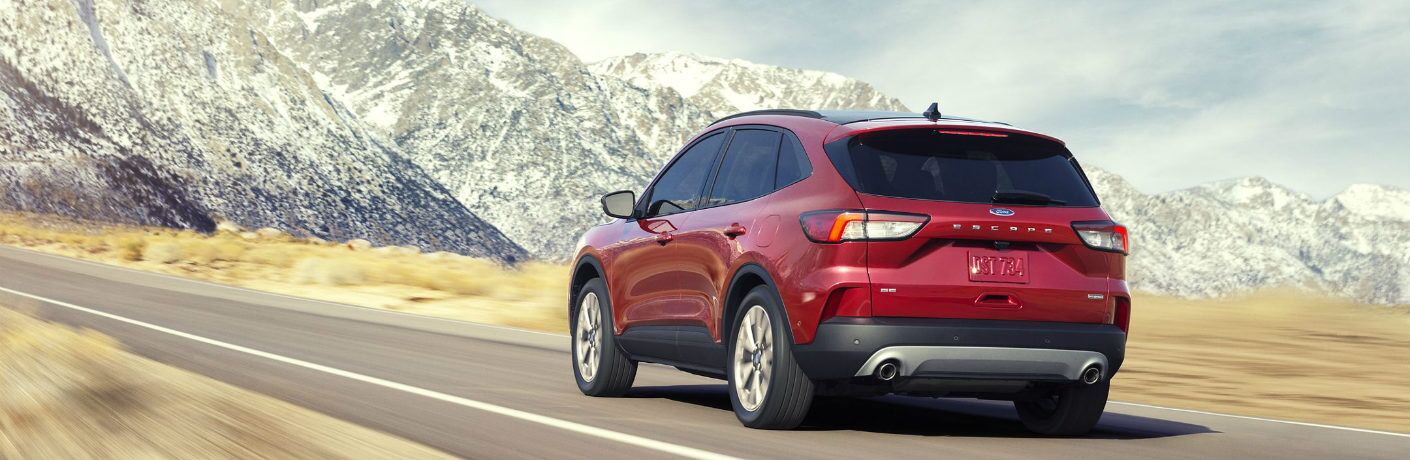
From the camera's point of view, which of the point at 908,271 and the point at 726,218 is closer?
the point at 908,271

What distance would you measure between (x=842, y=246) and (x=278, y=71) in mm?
128714

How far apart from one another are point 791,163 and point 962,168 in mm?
923

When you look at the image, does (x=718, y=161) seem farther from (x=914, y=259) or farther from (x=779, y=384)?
(x=914, y=259)

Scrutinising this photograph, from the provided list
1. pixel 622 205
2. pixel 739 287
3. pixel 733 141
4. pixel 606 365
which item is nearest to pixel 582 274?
pixel 606 365

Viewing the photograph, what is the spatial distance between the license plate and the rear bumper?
0.21m

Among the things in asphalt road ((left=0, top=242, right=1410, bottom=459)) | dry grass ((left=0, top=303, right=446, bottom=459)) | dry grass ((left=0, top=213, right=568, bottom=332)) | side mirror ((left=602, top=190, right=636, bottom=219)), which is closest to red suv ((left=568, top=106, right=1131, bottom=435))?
asphalt road ((left=0, top=242, right=1410, bottom=459))

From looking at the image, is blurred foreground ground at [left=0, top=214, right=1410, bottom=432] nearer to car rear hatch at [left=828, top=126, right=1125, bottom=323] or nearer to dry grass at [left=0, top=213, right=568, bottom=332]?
dry grass at [left=0, top=213, right=568, bottom=332]

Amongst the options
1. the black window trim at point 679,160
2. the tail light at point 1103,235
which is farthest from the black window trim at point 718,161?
the tail light at point 1103,235

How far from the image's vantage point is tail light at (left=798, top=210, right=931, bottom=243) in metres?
6.92

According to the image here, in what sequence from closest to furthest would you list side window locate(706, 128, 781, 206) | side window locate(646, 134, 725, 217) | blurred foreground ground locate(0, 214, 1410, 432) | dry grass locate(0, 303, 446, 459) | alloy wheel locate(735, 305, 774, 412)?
dry grass locate(0, 303, 446, 459)
alloy wheel locate(735, 305, 774, 412)
side window locate(706, 128, 781, 206)
side window locate(646, 134, 725, 217)
blurred foreground ground locate(0, 214, 1410, 432)

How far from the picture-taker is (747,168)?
8.26 m

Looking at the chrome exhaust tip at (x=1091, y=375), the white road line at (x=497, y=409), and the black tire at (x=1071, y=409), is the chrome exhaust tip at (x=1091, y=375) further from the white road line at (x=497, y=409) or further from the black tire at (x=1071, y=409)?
the white road line at (x=497, y=409)

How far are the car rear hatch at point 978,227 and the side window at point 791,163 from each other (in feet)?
0.71

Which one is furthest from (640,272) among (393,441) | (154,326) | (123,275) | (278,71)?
(278,71)
